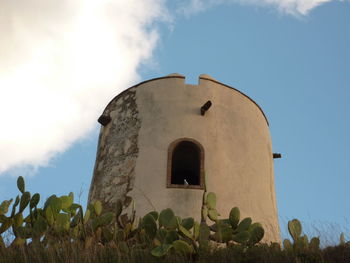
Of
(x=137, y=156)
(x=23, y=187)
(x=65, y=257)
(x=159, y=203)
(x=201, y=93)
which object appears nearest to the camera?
(x=65, y=257)

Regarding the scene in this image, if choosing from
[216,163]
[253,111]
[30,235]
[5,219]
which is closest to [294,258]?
[30,235]

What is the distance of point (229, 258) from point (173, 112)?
5.95 meters

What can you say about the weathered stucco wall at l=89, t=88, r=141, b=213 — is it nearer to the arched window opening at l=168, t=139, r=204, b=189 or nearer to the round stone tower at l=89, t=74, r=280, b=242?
the round stone tower at l=89, t=74, r=280, b=242

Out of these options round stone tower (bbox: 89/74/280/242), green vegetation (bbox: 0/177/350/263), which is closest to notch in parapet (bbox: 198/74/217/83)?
round stone tower (bbox: 89/74/280/242)

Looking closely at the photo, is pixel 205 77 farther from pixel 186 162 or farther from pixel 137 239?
pixel 137 239

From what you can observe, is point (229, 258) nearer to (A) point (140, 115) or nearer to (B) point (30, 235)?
(B) point (30, 235)

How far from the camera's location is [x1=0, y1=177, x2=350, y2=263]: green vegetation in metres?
6.27

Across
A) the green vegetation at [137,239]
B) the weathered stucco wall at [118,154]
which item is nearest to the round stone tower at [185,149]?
the weathered stucco wall at [118,154]

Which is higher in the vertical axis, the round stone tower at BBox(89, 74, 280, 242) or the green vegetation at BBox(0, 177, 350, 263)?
the round stone tower at BBox(89, 74, 280, 242)

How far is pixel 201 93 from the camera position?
12188mm

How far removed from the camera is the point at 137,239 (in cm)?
723

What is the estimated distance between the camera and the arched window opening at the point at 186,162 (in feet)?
36.7

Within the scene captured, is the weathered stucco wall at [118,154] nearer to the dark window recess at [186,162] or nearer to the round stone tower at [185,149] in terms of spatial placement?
the round stone tower at [185,149]

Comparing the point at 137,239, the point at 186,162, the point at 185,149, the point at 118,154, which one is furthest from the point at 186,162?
the point at 137,239
